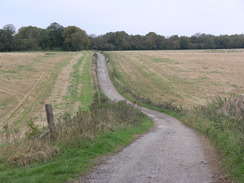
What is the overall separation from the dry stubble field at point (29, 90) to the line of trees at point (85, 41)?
5893cm

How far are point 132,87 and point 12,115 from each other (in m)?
25.5

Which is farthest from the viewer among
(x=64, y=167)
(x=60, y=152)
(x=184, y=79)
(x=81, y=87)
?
(x=184, y=79)

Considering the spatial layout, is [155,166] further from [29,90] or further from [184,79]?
[184,79]

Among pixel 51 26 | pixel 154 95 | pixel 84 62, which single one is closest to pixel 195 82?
pixel 154 95

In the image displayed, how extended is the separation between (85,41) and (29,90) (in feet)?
271

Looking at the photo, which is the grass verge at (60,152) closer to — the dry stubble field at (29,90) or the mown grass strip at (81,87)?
the dry stubble field at (29,90)

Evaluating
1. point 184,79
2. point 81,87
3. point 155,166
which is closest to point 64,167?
point 155,166

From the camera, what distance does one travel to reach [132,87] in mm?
49719

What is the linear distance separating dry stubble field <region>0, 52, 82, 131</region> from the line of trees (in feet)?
193

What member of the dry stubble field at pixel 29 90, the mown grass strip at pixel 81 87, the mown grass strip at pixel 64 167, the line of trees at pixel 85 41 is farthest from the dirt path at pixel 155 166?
the line of trees at pixel 85 41

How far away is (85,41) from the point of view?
391 ft

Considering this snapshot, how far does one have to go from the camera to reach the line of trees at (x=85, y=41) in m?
120

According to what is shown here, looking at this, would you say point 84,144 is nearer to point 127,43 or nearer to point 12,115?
point 12,115

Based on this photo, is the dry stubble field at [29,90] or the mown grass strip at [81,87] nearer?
the dry stubble field at [29,90]
